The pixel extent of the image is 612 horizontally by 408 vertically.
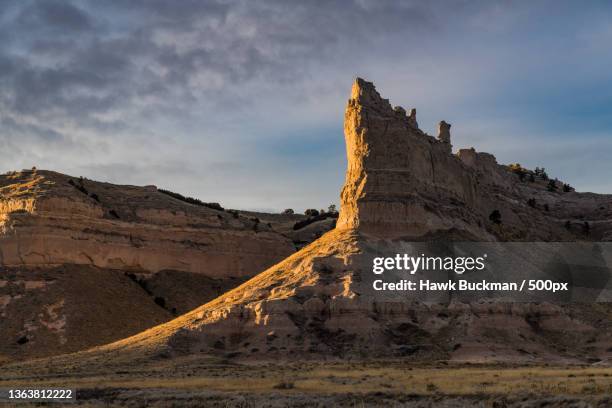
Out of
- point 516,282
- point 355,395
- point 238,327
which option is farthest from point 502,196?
point 355,395

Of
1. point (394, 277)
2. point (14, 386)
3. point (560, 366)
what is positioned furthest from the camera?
point (394, 277)

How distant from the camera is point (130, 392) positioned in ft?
167

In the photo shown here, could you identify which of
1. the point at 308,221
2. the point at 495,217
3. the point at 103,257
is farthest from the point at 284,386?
the point at 308,221

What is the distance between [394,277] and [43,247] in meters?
32.3

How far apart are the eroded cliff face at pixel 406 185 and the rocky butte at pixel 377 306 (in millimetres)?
93

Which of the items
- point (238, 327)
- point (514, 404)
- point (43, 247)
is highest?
point (43, 247)

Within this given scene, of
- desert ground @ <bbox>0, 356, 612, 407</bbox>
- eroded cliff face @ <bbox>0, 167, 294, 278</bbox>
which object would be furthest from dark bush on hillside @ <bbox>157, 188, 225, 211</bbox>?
desert ground @ <bbox>0, 356, 612, 407</bbox>

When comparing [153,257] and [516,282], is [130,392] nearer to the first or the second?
[516,282]

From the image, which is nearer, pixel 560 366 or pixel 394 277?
pixel 560 366

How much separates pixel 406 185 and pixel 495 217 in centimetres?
1637

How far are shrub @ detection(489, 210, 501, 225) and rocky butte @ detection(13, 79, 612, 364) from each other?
5.37m

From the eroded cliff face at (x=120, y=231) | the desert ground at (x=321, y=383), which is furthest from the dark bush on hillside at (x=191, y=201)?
the desert ground at (x=321, y=383)

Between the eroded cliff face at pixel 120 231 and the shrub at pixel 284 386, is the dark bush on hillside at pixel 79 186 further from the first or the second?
the shrub at pixel 284 386

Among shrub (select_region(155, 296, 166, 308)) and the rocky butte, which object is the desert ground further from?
shrub (select_region(155, 296, 166, 308))
